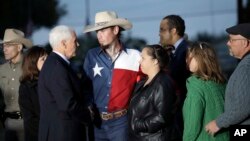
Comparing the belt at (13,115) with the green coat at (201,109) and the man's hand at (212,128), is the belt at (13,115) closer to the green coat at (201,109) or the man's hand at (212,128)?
the green coat at (201,109)

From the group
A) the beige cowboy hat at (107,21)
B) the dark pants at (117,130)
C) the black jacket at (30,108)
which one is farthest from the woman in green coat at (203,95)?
the black jacket at (30,108)

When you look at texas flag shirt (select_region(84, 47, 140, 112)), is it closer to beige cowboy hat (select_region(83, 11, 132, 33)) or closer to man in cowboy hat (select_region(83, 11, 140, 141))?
man in cowboy hat (select_region(83, 11, 140, 141))

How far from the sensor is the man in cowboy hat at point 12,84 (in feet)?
20.1

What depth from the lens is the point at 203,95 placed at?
453 cm

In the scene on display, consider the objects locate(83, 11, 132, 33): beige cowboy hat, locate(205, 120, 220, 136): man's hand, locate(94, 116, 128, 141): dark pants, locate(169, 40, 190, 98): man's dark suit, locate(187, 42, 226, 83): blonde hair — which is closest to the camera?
locate(205, 120, 220, 136): man's hand

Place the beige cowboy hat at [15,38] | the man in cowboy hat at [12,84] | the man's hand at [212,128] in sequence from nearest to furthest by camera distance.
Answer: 1. the man's hand at [212,128]
2. the man in cowboy hat at [12,84]
3. the beige cowboy hat at [15,38]

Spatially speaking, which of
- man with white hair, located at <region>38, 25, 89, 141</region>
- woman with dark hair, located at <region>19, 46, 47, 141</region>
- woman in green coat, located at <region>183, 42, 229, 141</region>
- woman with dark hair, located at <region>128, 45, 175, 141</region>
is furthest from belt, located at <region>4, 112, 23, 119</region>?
woman in green coat, located at <region>183, 42, 229, 141</region>

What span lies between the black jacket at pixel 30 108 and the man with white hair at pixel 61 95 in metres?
0.56

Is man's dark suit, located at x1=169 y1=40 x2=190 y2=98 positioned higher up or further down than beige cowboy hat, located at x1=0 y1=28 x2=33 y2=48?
further down

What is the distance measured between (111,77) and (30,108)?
930 mm

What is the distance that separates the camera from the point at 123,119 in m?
5.32

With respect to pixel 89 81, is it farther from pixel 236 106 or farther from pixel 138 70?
pixel 236 106

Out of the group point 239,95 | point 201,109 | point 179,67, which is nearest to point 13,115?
point 179,67

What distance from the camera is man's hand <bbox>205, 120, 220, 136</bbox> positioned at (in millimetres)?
4445
